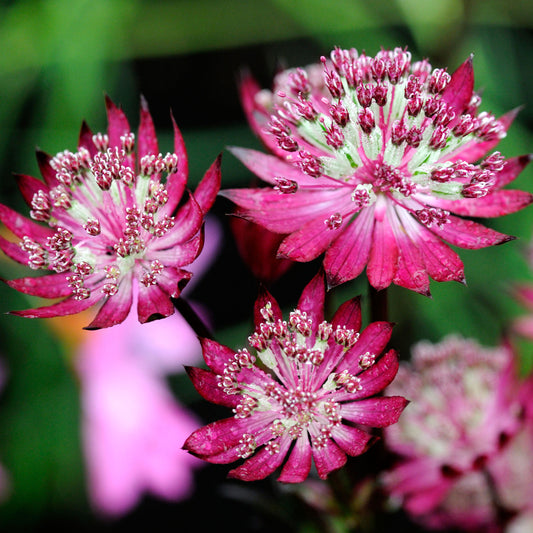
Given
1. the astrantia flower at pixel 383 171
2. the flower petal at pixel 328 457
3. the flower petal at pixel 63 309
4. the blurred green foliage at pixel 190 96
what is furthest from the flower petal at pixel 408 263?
the blurred green foliage at pixel 190 96

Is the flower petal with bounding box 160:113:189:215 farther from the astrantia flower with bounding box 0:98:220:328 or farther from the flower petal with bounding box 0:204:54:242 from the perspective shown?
the flower petal with bounding box 0:204:54:242

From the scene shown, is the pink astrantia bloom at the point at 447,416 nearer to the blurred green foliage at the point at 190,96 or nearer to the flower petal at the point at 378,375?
the flower petal at the point at 378,375

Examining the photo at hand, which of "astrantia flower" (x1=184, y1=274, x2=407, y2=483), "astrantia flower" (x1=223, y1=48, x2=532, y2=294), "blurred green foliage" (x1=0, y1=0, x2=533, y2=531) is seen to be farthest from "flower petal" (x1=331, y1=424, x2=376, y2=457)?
"blurred green foliage" (x1=0, y1=0, x2=533, y2=531)

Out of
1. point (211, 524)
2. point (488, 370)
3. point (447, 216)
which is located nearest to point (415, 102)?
point (447, 216)

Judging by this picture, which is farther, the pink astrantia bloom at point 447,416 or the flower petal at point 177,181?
the pink astrantia bloom at point 447,416

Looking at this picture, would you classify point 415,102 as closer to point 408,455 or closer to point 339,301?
point 408,455
